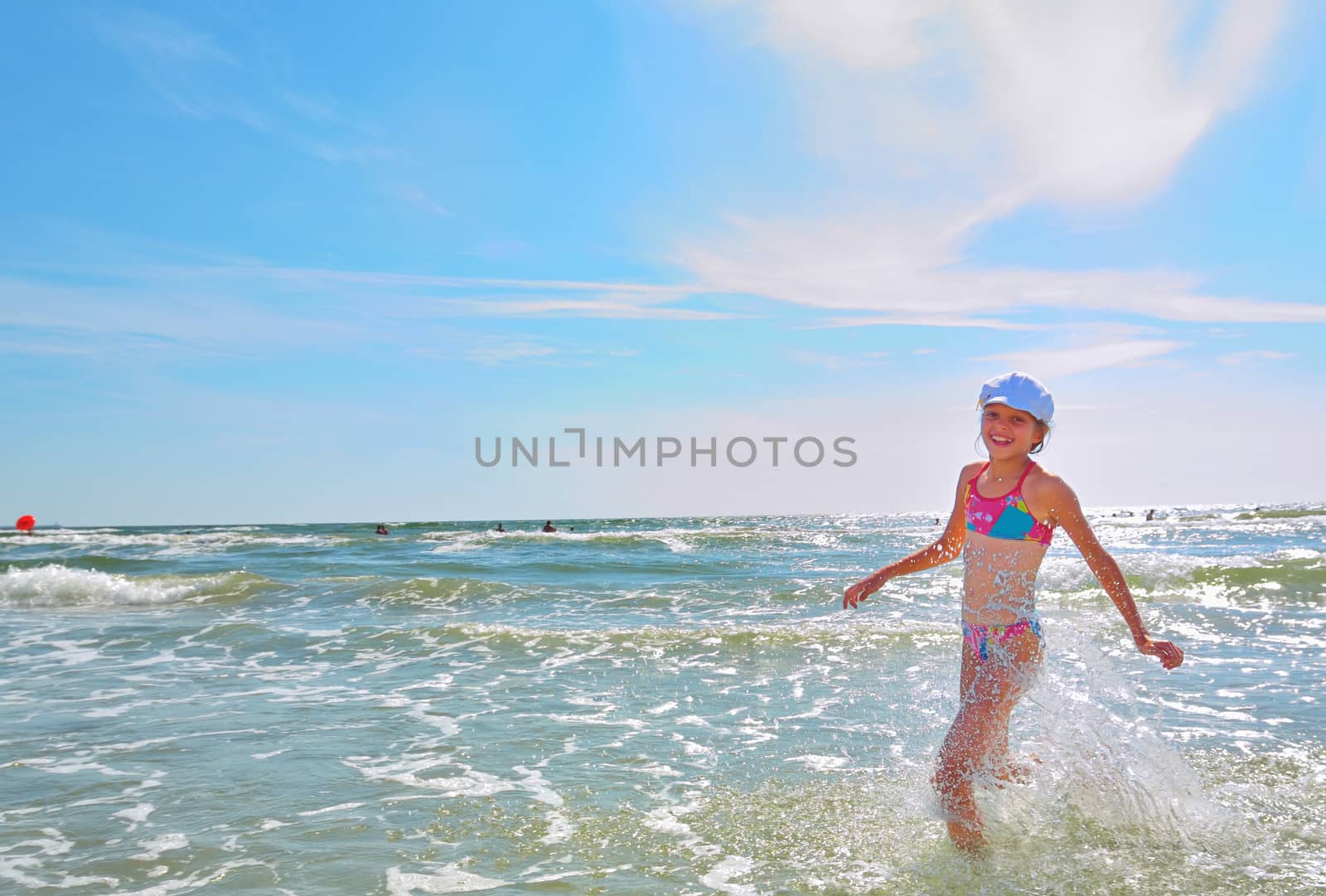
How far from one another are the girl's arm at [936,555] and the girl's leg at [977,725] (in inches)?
20.3

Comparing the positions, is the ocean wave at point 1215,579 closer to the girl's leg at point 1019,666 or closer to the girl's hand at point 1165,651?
the girl's leg at point 1019,666

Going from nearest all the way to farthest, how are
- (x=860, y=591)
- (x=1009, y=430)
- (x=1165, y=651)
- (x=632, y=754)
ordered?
(x=1165, y=651) → (x=1009, y=430) → (x=860, y=591) → (x=632, y=754)

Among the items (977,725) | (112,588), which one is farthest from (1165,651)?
(112,588)

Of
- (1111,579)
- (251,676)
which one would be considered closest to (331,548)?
(251,676)

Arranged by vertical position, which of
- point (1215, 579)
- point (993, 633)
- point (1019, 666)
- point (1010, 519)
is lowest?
point (1215, 579)

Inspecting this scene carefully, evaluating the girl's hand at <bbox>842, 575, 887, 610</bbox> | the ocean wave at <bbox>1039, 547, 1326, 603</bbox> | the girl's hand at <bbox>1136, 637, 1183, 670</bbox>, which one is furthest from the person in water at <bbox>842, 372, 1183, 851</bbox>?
the ocean wave at <bbox>1039, 547, 1326, 603</bbox>

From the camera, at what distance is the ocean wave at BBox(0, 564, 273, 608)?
48.9ft

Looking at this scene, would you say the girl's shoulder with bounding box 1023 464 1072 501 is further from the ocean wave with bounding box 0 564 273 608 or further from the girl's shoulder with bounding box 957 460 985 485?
the ocean wave with bounding box 0 564 273 608

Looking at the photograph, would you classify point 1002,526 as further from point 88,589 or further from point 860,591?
point 88,589

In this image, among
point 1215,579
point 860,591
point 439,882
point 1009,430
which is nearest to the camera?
point 439,882

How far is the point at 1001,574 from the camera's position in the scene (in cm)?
399

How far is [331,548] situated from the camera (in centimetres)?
2859

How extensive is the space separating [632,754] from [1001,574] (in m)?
2.74

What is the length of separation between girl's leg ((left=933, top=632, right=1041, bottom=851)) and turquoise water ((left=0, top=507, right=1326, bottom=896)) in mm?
171
